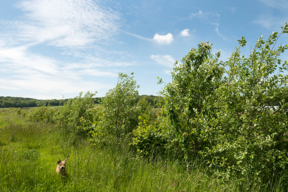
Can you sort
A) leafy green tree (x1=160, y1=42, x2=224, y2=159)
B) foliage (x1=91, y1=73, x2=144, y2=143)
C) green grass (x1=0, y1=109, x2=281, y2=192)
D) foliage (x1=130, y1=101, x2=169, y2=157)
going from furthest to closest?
foliage (x1=91, y1=73, x2=144, y2=143) < foliage (x1=130, y1=101, x2=169, y2=157) < leafy green tree (x1=160, y1=42, x2=224, y2=159) < green grass (x1=0, y1=109, x2=281, y2=192)

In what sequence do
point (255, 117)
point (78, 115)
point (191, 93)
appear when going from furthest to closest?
point (78, 115), point (191, 93), point (255, 117)

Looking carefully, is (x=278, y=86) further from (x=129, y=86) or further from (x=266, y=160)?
(x=129, y=86)

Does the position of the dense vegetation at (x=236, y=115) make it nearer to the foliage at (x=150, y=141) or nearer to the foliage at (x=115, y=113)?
the foliage at (x=150, y=141)

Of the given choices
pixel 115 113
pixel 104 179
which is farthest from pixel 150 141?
pixel 104 179

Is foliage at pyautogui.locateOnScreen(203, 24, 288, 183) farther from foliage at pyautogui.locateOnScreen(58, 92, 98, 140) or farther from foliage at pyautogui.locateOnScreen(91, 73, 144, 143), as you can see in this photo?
foliage at pyautogui.locateOnScreen(58, 92, 98, 140)

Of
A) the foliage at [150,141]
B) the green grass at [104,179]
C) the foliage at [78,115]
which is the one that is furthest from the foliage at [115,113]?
the foliage at [78,115]

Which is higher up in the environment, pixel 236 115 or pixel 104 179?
pixel 236 115

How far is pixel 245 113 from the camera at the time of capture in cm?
468

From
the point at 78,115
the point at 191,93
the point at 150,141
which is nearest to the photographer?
the point at 191,93

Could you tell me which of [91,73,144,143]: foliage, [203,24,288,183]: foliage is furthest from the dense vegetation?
[91,73,144,143]: foliage

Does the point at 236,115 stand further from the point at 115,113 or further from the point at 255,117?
the point at 115,113

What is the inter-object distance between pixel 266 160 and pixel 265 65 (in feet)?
8.46

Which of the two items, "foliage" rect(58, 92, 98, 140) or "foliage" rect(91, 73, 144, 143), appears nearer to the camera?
"foliage" rect(91, 73, 144, 143)

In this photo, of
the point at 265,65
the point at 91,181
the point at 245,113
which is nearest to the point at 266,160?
the point at 245,113
